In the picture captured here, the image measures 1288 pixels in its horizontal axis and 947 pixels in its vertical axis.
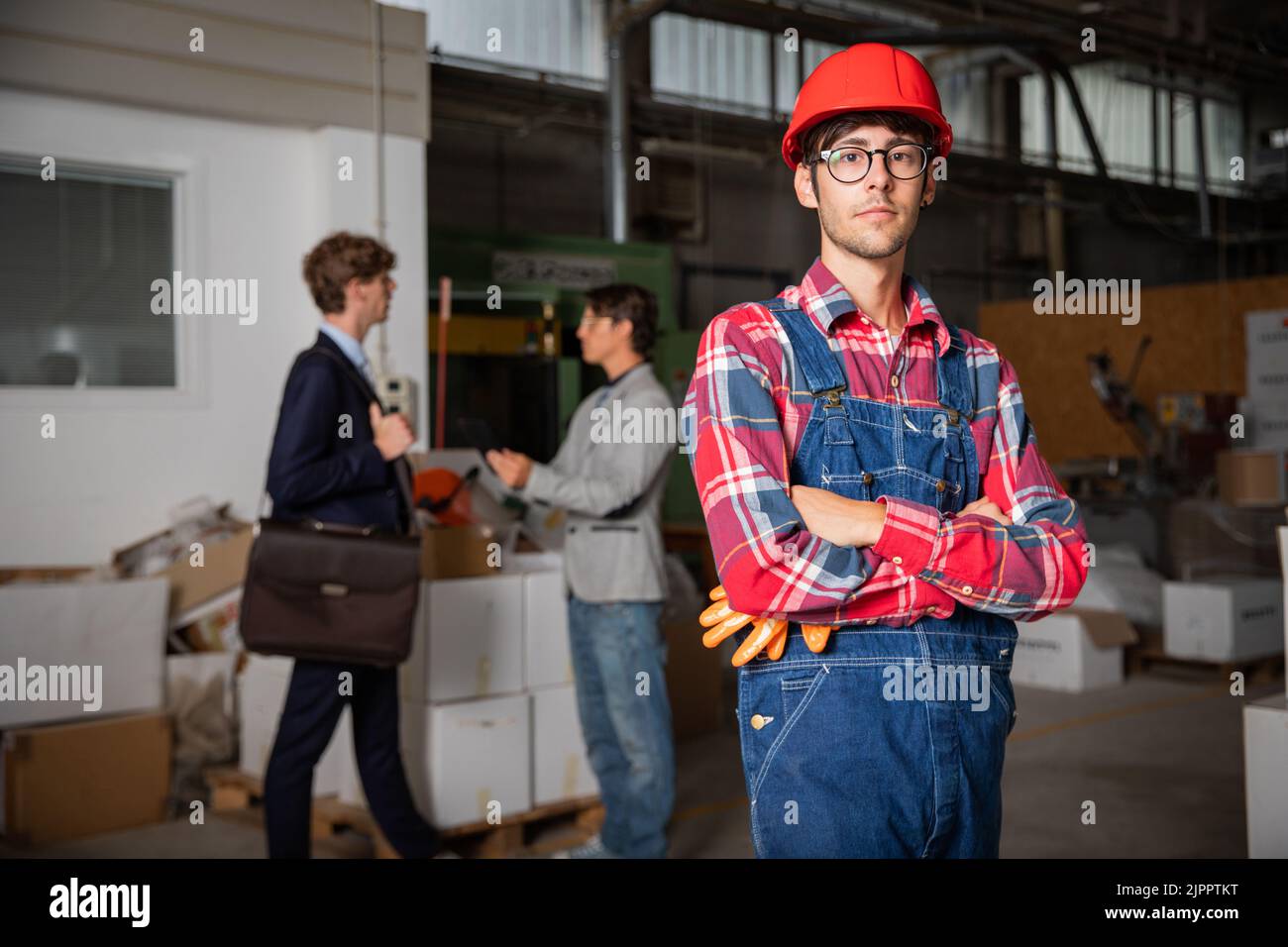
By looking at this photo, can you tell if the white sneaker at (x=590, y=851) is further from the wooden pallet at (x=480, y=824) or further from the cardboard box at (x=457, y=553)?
the cardboard box at (x=457, y=553)

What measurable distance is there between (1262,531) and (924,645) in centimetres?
561

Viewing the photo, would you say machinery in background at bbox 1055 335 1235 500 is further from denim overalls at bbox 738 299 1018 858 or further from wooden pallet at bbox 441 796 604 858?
denim overalls at bbox 738 299 1018 858

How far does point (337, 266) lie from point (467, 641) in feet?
3.90

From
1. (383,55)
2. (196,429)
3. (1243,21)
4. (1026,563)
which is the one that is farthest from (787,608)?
(1243,21)

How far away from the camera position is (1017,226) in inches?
481

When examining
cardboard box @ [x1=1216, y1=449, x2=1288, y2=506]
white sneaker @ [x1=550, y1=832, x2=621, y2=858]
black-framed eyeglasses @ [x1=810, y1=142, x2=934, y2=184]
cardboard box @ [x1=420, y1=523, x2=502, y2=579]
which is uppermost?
black-framed eyeglasses @ [x1=810, y1=142, x2=934, y2=184]

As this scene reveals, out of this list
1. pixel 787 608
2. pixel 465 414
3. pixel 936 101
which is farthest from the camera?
pixel 465 414

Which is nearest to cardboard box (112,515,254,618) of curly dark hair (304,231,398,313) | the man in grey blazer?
curly dark hair (304,231,398,313)

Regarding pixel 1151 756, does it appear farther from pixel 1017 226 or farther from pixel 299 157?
pixel 1017 226

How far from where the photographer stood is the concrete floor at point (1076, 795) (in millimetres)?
3576

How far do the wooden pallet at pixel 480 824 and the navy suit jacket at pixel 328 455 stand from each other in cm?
95

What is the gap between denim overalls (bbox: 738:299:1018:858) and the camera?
1447 mm

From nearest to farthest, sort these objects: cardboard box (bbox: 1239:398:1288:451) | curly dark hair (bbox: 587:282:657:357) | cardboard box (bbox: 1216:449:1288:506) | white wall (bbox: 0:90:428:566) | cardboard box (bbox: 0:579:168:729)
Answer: curly dark hair (bbox: 587:282:657:357), cardboard box (bbox: 0:579:168:729), white wall (bbox: 0:90:428:566), cardboard box (bbox: 1216:449:1288:506), cardboard box (bbox: 1239:398:1288:451)

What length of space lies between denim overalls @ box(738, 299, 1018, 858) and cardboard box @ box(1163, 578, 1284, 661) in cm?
492
